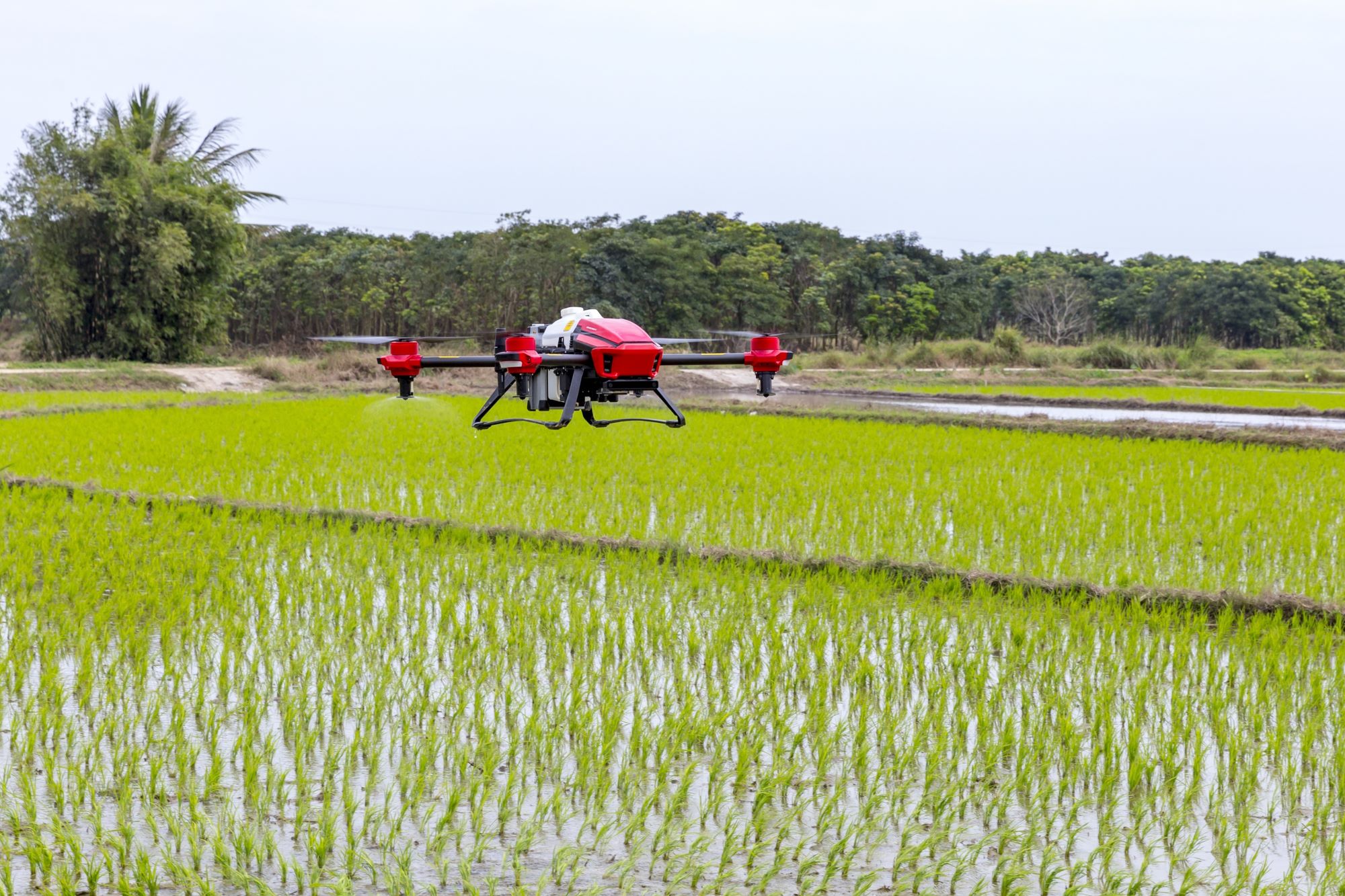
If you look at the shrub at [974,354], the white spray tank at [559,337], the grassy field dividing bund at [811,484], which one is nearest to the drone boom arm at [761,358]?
the white spray tank at [559,337]

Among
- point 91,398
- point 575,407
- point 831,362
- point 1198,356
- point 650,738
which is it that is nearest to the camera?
point 575,407

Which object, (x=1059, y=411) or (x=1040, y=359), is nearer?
(x=1059, y=411)

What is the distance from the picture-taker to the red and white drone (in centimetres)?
183

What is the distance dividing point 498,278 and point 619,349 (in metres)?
5.88

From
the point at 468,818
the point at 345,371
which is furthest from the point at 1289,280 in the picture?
the point at 468,818

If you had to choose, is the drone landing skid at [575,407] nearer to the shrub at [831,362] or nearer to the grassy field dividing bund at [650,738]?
the grassy field dividing bund at [650,738]

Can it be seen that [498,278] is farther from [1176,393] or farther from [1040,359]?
[1040,359]

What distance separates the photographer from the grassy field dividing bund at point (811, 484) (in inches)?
251

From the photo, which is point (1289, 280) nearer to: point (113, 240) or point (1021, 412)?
point (1021, 412)

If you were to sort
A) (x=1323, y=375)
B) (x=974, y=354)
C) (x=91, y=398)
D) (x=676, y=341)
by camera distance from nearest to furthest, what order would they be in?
(x=676, y=341)
(x=91, y=398)
(x=1323, y=375)
(x=974, y=354)

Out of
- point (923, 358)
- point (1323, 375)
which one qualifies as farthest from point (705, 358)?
point (923, 358)

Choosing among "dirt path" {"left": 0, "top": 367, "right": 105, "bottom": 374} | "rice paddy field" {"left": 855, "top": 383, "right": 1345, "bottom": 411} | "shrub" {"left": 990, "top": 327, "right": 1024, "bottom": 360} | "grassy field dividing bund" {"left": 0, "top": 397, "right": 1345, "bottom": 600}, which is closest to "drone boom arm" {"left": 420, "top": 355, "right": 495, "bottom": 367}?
"grassy field dividing bund" {"left": 0, "top": 397, "right": 1345, "bottom": 600}

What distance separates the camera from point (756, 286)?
11914 millimetres

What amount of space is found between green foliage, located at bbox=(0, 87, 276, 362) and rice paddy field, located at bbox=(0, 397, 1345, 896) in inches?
580
